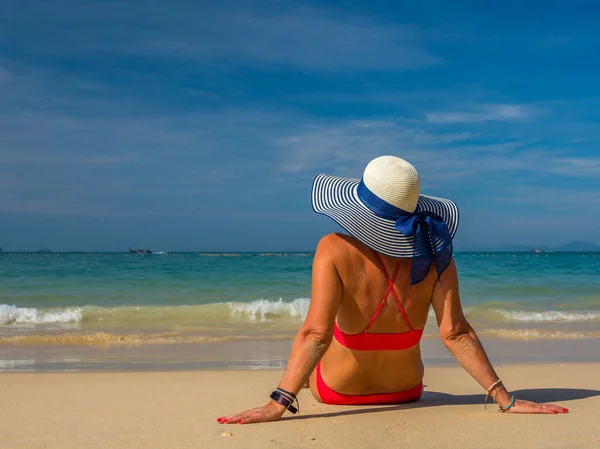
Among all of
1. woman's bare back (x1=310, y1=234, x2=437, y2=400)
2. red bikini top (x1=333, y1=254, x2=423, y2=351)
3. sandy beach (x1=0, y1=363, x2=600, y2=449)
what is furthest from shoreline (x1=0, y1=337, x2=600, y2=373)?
red bikini top (x1=333, y1=254, x2=423, y2=351)

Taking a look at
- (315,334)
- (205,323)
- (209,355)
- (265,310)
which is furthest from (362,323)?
(265,310)

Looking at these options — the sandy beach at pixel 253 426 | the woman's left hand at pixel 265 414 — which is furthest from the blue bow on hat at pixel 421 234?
the woman's left hand at pixel 265 414

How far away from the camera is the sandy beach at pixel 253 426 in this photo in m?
2.89

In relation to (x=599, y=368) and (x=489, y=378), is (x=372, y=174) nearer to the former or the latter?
(x=489, y=378)

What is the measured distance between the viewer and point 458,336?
3.13 meters

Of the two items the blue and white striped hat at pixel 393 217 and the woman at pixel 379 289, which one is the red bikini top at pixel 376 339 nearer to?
the woman at pixel 379 289

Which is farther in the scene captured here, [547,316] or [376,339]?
[547,316]

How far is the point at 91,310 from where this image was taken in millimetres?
11469

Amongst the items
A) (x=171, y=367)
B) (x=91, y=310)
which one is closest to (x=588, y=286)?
(x=91, y=310)

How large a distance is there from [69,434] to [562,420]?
232cm

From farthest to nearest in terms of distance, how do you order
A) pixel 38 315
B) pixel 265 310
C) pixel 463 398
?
pixel 265 310
pixel 38 315
pixel 463 398

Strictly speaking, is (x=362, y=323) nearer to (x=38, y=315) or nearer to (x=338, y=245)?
(x=338, y=245)

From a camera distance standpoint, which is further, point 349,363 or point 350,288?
point 349,363

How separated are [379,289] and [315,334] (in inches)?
15.2
